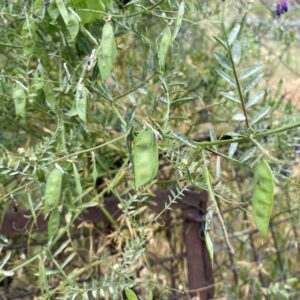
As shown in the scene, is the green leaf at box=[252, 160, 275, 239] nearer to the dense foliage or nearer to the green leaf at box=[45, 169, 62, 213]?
the dense foliage

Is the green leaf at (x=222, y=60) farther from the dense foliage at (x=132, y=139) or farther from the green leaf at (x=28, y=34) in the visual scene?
the green leaf at (x=28, y=34)

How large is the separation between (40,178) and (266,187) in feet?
1.10

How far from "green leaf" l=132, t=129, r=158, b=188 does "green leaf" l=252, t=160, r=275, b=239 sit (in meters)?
0.10

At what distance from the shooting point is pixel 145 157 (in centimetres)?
57

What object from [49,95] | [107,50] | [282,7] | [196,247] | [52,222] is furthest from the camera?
[196,247]

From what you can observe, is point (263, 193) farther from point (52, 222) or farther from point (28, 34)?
point (28, 34)

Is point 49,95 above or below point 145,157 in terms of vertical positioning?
above

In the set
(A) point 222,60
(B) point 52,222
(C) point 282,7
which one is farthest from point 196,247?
(A) point 222,60

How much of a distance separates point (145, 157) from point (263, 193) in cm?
12

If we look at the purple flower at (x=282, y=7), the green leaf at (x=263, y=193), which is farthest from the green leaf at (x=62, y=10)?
the purple flower at (x=282, y=7)

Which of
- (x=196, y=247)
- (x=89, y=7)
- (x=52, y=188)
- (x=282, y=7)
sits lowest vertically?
(x=196, y=247)

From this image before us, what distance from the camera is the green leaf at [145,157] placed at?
0.57 m

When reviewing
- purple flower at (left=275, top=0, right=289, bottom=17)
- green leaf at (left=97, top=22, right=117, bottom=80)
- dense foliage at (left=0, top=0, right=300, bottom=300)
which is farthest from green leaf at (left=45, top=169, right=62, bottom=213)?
purple flower at (left=275, top=0, right=289, bottom=17)

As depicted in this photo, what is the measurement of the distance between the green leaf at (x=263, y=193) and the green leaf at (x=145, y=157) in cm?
10
